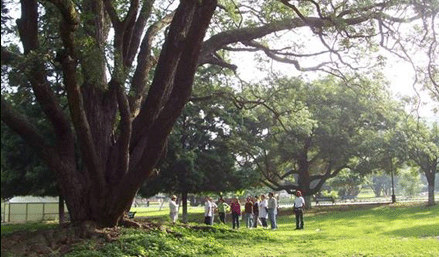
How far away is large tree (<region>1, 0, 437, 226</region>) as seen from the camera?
34.6ft

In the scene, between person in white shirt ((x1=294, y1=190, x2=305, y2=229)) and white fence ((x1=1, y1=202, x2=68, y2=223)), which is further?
white fence ((x1=1, y1=202, x2=68, y2=223))

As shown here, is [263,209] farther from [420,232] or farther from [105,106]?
[105,106]

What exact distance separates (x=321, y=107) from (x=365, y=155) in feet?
16.1

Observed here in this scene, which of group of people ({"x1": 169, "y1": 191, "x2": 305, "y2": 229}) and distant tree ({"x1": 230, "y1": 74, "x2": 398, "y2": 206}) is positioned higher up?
distant tree ({"x1": 230, "y1": 74, "x2": 398, "y2": 206})

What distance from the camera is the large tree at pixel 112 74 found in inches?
415

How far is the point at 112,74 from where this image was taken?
12156mm

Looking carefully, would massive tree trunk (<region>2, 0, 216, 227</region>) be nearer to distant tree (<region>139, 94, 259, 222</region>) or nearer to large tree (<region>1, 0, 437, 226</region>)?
large tree (<region>1, 0, 437, 226</region>)

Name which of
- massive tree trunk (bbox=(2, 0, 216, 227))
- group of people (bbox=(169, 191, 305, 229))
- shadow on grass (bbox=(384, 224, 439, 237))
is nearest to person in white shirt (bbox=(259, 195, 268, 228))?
group of people (bbox=(169, 191, 305, 229))

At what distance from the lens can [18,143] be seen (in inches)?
850

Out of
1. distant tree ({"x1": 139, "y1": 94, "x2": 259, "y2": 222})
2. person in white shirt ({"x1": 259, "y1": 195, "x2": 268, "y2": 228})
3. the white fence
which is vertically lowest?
the white fence

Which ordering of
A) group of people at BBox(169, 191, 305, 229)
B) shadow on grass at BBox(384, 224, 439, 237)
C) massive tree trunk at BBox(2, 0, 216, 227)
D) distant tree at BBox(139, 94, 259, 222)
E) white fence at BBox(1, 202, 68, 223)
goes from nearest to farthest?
massive tree trunk at BBox(2, 0, 216, 227) → shadow on grass at BBox(384, 224, 439, 237) → group of people at BBox(169, 191, 305, 229) → distant tree at BBox(139, 94, 259, 222) → white fence at BBox(1, 202, 68, 223)

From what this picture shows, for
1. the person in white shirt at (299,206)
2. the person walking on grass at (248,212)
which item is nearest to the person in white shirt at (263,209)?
the person walking on grass at (248,212)

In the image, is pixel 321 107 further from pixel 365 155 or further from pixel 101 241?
pixel 101 241

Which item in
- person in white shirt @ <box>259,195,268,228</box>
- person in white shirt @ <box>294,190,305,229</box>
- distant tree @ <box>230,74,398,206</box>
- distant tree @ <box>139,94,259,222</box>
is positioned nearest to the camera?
person in white shirt @ <box>294,190,305,229</box>
